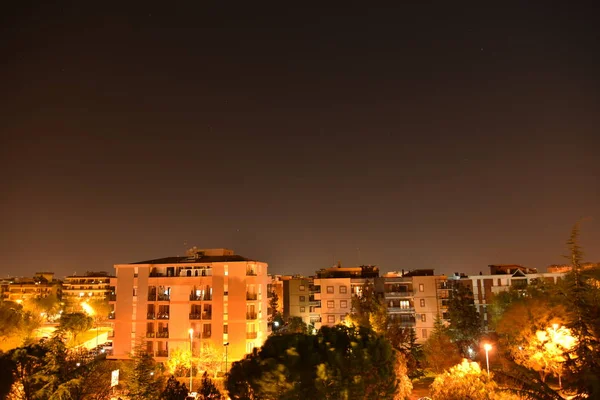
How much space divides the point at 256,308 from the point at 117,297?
17.0 metres

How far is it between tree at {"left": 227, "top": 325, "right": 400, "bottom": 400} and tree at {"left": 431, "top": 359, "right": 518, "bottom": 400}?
18.3 ft

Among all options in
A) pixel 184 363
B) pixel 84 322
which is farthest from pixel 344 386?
pixel 84 322

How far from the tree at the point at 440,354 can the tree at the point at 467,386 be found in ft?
61.0

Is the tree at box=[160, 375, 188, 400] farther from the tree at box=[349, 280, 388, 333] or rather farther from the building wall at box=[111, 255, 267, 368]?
the building wall at box=[111, 255, 267, 368]

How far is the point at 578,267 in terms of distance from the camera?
41.1ft

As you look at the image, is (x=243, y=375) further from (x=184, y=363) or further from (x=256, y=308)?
(x=256, y=308)

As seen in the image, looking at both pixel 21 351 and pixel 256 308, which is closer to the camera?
pixel 21 351

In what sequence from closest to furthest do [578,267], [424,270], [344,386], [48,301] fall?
1. [578,267]
2. [344,386]
3. [424,270]
4. [48,301]

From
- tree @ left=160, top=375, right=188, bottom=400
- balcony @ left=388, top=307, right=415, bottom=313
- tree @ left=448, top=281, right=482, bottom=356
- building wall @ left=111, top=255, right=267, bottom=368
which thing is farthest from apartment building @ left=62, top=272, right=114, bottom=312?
tree @ left=160, top=375, right=188, bottom=400

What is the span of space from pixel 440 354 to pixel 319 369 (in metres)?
31.4

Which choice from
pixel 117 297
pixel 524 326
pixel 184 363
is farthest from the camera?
pixel 117 297

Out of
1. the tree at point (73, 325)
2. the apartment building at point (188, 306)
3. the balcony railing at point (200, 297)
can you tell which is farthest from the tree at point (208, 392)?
the balcony railing at point (200, 297)

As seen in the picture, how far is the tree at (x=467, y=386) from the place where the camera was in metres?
26.2

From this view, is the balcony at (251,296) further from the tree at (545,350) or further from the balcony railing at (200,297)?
the tree at (545,350)
